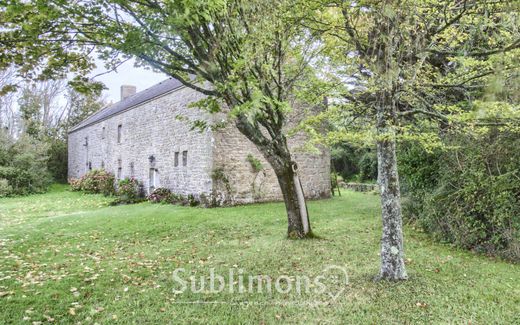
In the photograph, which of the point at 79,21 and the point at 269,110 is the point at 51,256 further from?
the point at 269,110

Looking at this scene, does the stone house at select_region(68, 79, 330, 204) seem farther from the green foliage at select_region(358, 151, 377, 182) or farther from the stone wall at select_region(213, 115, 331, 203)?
the green foliage at select_region(358, 151, 377, 182)

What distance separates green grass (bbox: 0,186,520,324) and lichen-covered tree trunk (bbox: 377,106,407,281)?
0.32 meters

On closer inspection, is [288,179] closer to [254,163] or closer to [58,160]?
[254,163]

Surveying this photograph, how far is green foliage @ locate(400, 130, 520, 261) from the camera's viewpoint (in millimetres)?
6664

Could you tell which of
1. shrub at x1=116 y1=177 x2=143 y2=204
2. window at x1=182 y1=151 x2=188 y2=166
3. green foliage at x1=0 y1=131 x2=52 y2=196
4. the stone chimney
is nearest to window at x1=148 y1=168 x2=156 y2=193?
shrub at x1=116 y1=177 x2=143 y2=204

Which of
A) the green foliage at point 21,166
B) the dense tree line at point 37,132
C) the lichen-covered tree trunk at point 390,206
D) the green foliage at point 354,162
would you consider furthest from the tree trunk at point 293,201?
the green foliage at point 21,166

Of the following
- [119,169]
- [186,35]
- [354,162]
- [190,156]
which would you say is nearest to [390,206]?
[186,35]

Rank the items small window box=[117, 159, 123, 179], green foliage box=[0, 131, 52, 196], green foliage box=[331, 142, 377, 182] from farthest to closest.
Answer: green foliage box=[331, 142, 377, 182]
green foliage box=[0, 131, 52, 196]
small window box=[117, 159, 123, 179]

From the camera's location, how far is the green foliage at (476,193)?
6.66 metres

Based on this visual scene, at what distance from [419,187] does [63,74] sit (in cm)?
912

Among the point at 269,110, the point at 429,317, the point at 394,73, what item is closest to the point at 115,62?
the point at 269,110

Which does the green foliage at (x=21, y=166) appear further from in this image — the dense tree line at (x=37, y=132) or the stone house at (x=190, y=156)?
the stone house at (x=190, y=156)

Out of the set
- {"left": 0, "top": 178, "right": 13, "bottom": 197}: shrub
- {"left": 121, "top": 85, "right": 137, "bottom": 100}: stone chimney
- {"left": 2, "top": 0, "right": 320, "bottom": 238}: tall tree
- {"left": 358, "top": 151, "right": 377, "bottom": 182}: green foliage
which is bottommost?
{"left": 0, "top": 178, "right": 13, "bottom": 197}: shrub

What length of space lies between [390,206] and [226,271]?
3.01 metres
